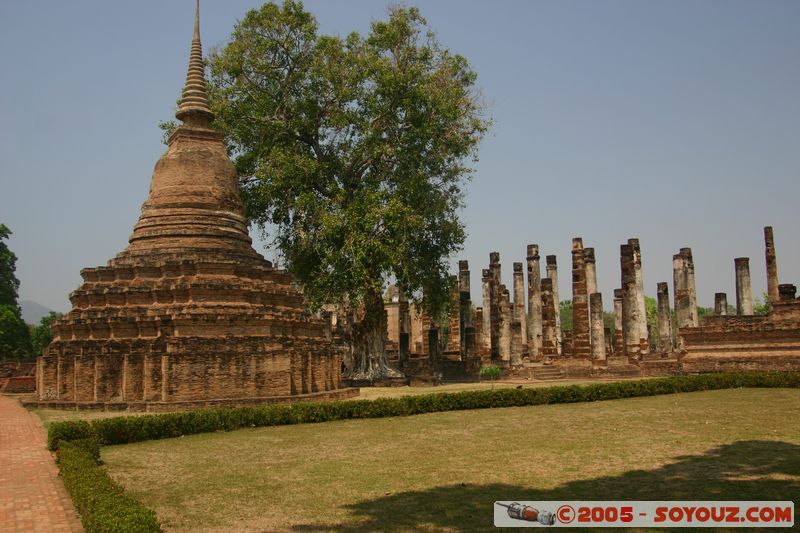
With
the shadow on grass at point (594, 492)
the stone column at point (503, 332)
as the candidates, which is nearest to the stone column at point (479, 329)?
the stone column at point (503, 332)

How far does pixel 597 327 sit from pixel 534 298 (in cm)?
555

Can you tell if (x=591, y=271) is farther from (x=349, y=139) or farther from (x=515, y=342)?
(x=349, y=139)

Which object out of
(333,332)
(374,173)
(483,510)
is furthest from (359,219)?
(483,510)

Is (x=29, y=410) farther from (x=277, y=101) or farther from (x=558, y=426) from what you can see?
(x=277, y=101)

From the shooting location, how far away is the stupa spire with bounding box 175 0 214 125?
23.2 m

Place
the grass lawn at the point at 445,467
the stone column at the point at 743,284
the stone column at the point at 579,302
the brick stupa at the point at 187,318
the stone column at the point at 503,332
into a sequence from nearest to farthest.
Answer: the grass lawn at the point at 445,467 < the brick stupa at the point at 187,318 < the stone column at the point at 579,302 < the stone column at the point at 743,284 < the stone column at the point at 503,332

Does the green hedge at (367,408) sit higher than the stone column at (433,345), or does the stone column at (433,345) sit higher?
the stone column at (433,345)

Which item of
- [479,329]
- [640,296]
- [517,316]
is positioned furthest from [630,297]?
[479,329]

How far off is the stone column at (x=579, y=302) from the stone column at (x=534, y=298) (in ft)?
15.1

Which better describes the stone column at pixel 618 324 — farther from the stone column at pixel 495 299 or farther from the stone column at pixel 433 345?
the stone column at pixel 433 345

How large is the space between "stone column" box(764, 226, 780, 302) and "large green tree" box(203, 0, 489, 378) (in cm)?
1319

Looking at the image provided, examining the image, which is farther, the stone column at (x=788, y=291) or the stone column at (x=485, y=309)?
the stone column at (x=485, y=309)

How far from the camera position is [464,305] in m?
36.3

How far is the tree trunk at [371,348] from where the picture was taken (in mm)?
28750
